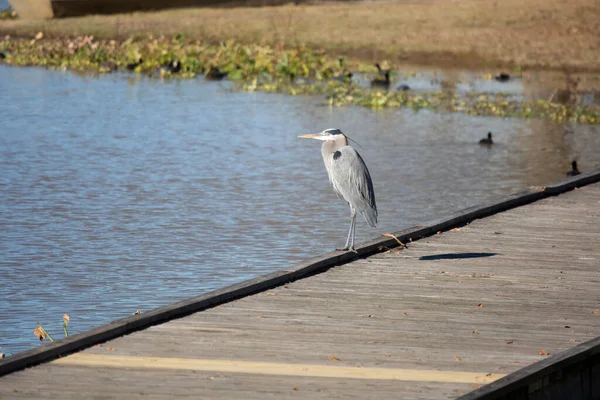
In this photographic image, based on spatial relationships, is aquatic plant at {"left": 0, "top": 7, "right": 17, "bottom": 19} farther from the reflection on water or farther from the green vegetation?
the reflection on water

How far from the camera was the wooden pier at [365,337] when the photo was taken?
20.9 ft

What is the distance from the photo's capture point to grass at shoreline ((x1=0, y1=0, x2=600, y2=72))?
104 feet

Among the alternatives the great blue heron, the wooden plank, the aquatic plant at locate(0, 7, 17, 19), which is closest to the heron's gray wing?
A: the great blue heron

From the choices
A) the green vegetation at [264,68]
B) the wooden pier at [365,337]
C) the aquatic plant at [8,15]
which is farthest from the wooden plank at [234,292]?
the aquatic plant at [8,15]

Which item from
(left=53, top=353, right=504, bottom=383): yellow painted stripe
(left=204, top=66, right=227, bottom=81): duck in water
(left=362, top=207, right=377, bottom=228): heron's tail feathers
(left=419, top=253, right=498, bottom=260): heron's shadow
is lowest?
(left=419, top=253, right=498, bottom=260): heron's shadow

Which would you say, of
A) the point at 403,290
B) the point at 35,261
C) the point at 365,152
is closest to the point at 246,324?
the point at 403,290

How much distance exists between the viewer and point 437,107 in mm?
25109

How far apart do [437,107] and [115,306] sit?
1575 centimetres

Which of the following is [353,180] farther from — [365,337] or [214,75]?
[214,75]

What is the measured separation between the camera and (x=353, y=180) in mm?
9391

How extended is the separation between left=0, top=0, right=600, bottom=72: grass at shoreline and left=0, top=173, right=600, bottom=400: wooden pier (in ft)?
70.3

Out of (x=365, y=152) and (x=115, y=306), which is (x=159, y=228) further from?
(x=365, y=152)

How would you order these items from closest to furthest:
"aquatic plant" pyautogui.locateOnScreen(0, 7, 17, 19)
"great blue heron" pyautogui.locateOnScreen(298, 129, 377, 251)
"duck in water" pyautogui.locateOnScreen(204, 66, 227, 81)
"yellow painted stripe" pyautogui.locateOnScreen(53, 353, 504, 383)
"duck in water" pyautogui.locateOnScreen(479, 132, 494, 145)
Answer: "yellow painted stripe" pyautogui.locateOnScreen(53, 353, 504, 383) < "great blue heron" pyautogui.locateOnScreen(298, 129, 377, 251) < "duck in water" pyautogui.locateOnScreen(479, 132, 494, 145) < "duck in water" pyautogui.locateOnScreen(204, 66, 227, 81) < "aquatic plant" pyautogui.locateOnScreen(0, 7, 17, 19)

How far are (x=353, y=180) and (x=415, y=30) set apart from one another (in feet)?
84.6
